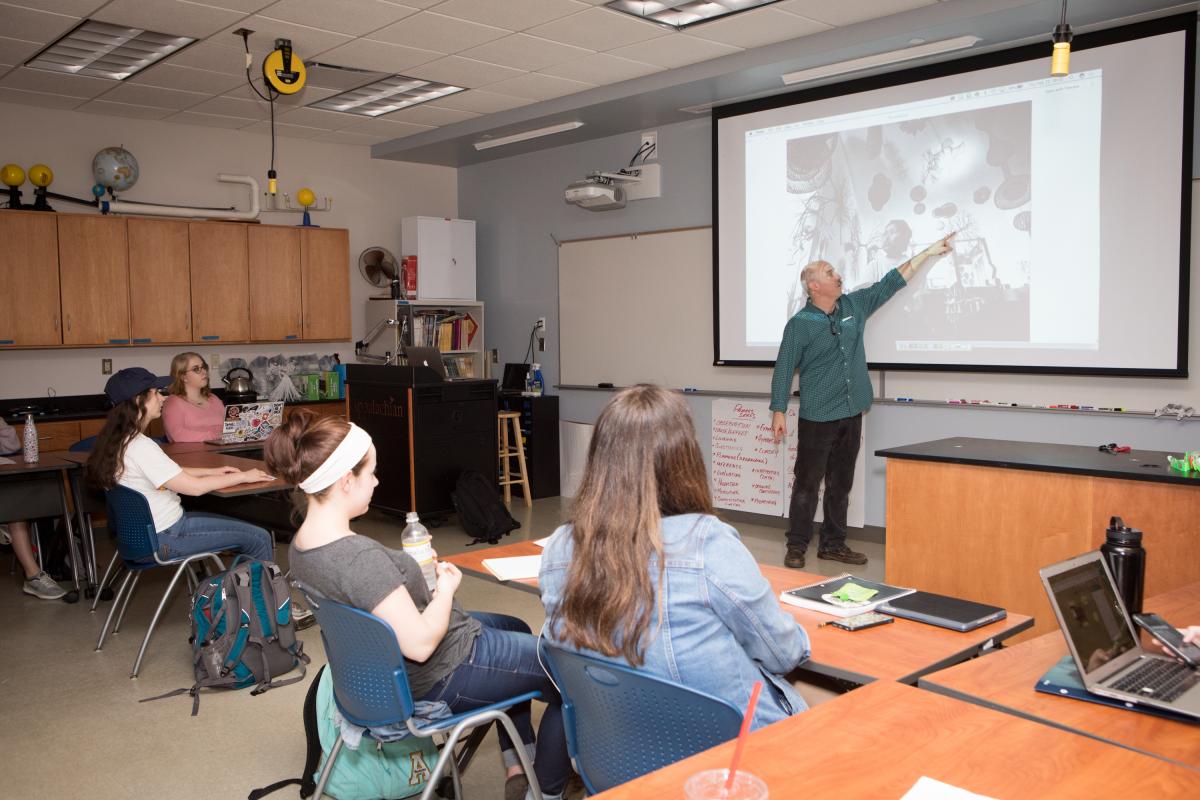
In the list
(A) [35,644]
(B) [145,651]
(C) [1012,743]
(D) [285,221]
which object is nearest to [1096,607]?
(C) [1012,743]

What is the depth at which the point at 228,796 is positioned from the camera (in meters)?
2.91

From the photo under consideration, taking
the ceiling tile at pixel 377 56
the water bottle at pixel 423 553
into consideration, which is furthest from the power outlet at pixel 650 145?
the water bottle at pixel 423 553

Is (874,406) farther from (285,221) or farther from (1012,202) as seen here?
(285,221)

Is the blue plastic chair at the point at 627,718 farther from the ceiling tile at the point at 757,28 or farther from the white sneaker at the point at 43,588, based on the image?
the white sneaker at the point at 43,588

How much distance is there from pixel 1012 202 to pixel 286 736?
442 cm

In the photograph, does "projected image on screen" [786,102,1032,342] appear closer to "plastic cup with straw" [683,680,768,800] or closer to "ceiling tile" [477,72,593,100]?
"ceiling tile" [477,72,593,100]

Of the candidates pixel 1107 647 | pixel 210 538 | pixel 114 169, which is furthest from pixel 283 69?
pixel 1107 647

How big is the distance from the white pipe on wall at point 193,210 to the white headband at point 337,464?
5.39 meters

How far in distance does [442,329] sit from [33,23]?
388 cm

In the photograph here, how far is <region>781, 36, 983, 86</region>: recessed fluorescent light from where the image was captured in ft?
16.0

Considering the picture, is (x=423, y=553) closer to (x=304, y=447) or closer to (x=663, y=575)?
(x=304, y=447)

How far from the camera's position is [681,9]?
4895 mm

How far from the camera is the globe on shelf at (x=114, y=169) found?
22.3 feet

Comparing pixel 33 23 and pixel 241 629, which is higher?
pixel 33 23
